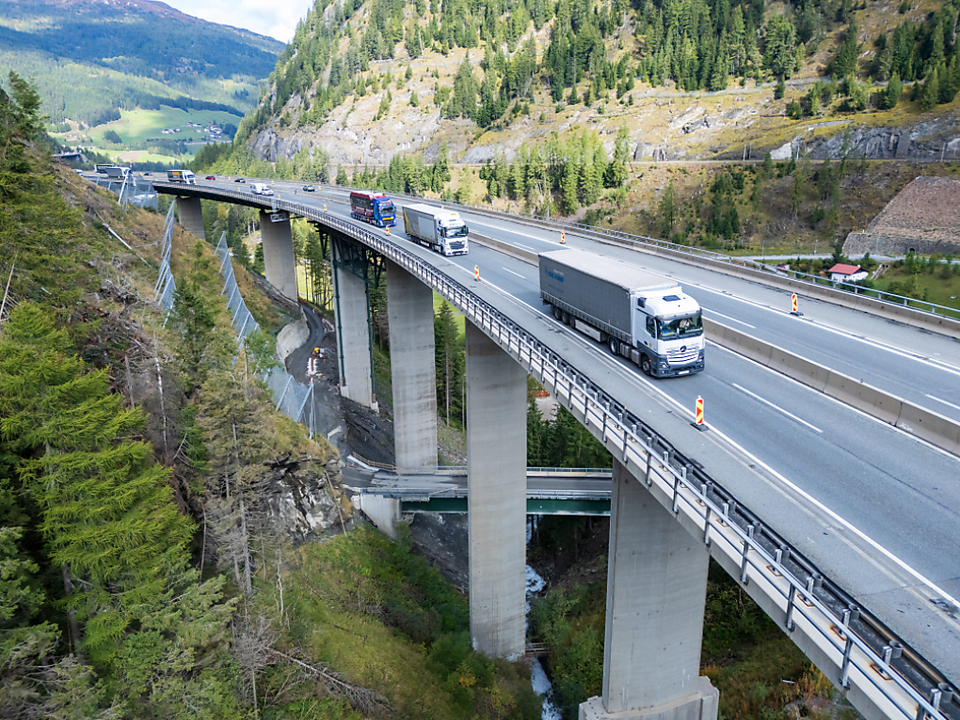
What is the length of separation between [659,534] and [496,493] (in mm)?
14458

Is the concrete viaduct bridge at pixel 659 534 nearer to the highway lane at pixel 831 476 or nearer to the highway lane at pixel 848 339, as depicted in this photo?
the highway lane at pixel 831 476

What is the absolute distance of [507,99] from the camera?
185000 millimetres

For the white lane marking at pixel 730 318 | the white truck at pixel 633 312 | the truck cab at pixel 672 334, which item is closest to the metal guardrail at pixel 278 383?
the white truck at pixel 633 312

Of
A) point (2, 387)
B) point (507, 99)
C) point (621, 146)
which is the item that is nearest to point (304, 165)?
point (507, 99)

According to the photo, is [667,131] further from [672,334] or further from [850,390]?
[850,390]

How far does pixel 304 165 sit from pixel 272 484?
15832 centimetres

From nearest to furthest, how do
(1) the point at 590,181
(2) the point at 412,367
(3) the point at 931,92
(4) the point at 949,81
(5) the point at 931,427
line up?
(5) the point at 931,427
(2) the point at 412,367
(4) the point at 949,81
(3) the point at 931,92
(1) the point at 590,181

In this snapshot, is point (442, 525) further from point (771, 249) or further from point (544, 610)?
point (771, 249)

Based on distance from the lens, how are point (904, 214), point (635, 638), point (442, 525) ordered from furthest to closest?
1. point (904, 214)
2. point (442, 525)
3. point (635, 638)

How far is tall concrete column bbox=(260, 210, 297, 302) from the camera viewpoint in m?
81.9

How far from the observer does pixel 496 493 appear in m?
34.2

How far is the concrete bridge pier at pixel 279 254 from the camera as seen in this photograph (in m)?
81.9

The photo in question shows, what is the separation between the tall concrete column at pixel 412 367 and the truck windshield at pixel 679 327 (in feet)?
89.2

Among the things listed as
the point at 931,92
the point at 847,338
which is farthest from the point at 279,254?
the point at 931,92
